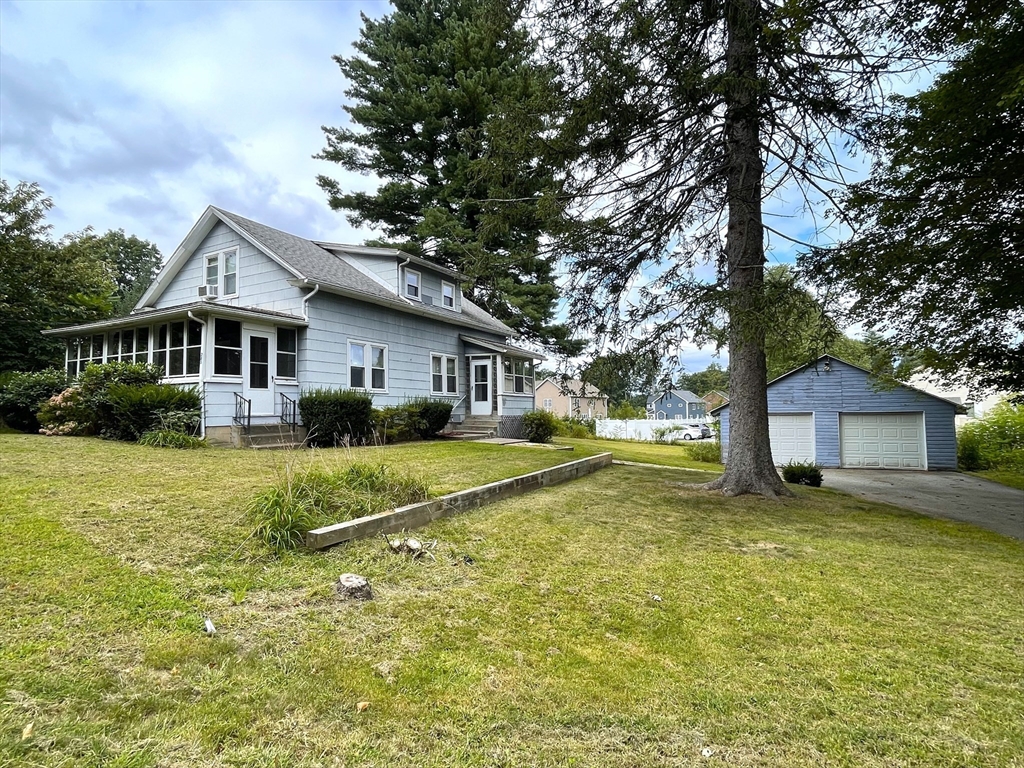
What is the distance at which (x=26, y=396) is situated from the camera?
12.8 m

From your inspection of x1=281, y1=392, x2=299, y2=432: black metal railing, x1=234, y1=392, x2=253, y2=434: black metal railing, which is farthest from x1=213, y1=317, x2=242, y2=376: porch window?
x1=281, y1=392, x2=299, y2=432: black metal railing

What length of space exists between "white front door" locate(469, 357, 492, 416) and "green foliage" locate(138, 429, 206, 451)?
32.8ft

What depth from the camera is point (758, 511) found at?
7.21 metres

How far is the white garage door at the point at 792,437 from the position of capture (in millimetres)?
18672

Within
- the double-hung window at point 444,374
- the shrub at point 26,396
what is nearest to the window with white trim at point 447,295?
the double-hung window at point 444,374

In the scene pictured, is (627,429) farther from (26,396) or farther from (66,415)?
(26,396)

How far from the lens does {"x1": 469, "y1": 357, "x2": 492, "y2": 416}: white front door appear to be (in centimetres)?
1869

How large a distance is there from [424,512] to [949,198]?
8.27m

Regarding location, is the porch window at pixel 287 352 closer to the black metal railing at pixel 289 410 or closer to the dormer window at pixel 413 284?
the black metal railing at pixel 289 410

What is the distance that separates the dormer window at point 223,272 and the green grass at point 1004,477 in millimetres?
22577

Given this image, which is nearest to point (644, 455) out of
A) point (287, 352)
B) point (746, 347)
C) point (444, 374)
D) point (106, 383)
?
point (444, 374)

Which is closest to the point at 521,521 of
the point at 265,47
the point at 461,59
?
the point at 265,47

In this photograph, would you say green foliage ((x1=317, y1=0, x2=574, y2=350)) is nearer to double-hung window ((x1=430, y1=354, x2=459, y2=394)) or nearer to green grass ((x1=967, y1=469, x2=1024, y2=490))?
double-hung window ((x1=430, y1=354, x2=459, y2=394))

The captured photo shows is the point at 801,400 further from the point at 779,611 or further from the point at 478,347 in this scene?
the point at 779,611
